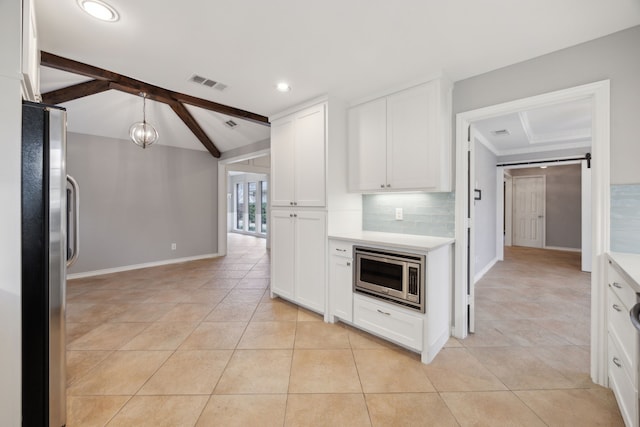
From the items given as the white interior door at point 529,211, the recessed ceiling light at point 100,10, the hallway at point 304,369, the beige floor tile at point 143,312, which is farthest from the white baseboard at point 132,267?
the white interior door at point 529,211

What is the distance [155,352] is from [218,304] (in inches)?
42.6

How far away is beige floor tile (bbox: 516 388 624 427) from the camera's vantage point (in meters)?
1.53

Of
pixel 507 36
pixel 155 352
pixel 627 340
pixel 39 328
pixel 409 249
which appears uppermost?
pixel 507 36

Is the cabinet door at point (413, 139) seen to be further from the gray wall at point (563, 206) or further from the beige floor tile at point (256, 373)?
the gray wall at point (563, 206)

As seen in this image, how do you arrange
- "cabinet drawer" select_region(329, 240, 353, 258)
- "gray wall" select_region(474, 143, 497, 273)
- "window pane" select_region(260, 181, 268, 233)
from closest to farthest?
"cabinet drawer" select_region(329, 240, 353, 258), "gray wall" select_region(474, 143, 497, 273), "window pane" select_region(260, 181, 268, 233)

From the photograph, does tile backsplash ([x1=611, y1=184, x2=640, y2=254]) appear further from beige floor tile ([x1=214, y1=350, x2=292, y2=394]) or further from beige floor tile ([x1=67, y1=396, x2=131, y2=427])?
beige floor tile ([x1=67, y1=396, x2=131, y2=427])

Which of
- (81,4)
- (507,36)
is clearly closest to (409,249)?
(507,36)

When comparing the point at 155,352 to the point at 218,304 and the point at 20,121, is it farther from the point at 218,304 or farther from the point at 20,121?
the point at 20,121

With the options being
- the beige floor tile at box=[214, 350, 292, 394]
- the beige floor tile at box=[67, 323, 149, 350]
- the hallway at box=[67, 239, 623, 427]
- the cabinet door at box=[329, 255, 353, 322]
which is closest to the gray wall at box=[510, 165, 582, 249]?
the hallway at box=[67, 239, 623, 427]

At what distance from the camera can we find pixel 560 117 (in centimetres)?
379

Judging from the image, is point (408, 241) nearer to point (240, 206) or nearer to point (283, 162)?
point (283, 162)

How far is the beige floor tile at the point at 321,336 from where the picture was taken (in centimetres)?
237

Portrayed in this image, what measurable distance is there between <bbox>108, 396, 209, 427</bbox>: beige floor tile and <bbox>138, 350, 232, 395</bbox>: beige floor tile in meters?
0.07

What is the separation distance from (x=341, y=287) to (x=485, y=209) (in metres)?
3.78
